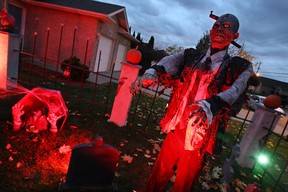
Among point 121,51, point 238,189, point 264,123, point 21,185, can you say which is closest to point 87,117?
point 21,185

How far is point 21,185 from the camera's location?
248cm

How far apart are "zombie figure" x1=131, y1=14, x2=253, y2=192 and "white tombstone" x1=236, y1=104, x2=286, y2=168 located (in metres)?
2.87

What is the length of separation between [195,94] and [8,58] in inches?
192

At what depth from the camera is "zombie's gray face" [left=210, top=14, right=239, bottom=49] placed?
195 centimetres

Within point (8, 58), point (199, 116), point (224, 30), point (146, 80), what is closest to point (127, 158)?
point (146, 80)

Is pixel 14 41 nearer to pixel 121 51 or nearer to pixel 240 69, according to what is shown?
pixel 240 69

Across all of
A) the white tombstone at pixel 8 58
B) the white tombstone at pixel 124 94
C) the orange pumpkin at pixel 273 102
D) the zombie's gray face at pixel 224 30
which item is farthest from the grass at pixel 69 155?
Answer: the zombie's gray face at pixel 224 30

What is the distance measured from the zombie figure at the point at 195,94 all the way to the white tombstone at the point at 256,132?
2867mm

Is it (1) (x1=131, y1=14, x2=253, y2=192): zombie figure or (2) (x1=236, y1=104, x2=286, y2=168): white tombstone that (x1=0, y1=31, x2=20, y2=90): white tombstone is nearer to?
(1) (x1=131, y1=14, x2=253, y2=192): zombie figure

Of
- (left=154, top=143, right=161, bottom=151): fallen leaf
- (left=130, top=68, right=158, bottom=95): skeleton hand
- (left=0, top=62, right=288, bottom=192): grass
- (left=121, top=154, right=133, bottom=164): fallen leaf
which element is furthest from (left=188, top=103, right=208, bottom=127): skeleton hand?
(left=154, top=143, right=161, bottom=151): fallen leaf

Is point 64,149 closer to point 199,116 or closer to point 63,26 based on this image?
point 199,116

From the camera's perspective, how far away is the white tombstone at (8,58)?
466 cm

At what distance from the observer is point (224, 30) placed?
1954 mm

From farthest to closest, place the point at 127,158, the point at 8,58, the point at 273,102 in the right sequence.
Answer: the point at 8,58 < the point at 273,102 < the point at 127,158
